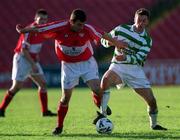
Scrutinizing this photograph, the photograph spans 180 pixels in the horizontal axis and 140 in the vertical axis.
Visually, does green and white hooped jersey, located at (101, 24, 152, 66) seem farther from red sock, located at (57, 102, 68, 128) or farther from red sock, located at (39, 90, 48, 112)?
red sock, located at (39, 90, 48, 112)

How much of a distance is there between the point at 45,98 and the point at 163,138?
5.57 m

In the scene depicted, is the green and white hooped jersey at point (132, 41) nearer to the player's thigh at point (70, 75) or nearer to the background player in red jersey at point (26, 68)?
the player's thigh at point (70, 75)

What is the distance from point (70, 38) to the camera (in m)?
9.97

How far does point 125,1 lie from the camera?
3259 centimetres

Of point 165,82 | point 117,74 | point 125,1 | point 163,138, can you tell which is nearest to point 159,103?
point 117,74

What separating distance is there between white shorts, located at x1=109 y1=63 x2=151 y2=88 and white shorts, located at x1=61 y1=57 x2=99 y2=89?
1.21 feet

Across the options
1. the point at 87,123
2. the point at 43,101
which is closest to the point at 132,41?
the point at 87,123

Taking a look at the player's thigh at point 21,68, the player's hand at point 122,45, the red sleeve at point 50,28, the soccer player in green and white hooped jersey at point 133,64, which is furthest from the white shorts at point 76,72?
the player's thigh at point 21,68

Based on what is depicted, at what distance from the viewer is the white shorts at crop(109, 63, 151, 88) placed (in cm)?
1034

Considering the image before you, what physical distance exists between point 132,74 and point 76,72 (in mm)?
953

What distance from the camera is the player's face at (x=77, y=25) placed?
9.60 meters

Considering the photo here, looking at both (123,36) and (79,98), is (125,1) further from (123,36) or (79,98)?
(123,36)

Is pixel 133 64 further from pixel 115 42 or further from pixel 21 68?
pixel 21 68

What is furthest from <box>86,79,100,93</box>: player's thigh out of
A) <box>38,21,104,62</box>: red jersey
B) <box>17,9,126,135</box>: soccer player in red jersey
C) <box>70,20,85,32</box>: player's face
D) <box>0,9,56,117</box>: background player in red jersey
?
<box>0,9,56,117</box>: background player in red jersey
